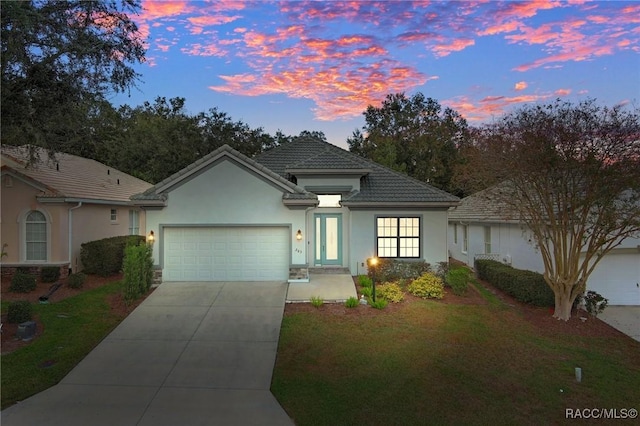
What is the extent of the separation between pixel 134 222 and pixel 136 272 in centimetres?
1023

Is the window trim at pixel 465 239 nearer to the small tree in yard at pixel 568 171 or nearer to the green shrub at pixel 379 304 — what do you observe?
the small tree in yard at pixel 568 171

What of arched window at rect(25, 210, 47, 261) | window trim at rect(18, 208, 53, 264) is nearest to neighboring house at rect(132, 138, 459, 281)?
window trim at rect(18, 208, 53, 264)

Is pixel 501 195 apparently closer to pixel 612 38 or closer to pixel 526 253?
pixel 526 253

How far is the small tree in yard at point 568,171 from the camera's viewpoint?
9281 millimetres

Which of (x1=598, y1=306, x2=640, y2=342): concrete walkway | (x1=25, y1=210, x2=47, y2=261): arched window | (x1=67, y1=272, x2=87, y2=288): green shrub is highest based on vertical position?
(x1=25, y1=210, x2=47, y2=261): arched window

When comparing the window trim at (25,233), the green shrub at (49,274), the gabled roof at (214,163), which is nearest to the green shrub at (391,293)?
the gabled roof at (214,163)

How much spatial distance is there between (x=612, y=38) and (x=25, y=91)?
16.2m

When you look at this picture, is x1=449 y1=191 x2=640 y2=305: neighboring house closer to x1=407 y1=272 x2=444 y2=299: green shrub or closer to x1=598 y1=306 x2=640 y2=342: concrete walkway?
x1=598 y1=306 x2=640 y2=342: concrete walkway

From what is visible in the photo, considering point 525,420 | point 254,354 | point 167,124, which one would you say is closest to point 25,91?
point 254,354

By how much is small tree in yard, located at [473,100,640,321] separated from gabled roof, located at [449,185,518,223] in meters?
0.83

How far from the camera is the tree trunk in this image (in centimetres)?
1047

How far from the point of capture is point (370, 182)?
1547 cm

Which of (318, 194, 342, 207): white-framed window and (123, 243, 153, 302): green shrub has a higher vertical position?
(318, 194, 342, 207): white-framed window

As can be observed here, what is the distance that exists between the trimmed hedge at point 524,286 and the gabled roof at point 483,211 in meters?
1.96
